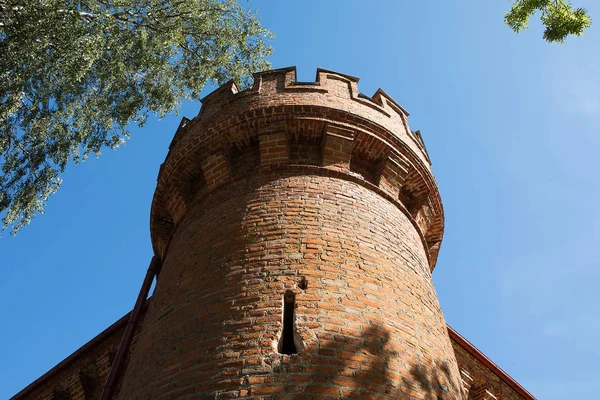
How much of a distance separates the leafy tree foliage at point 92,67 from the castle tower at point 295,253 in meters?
2.64

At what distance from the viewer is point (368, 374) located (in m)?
3.75

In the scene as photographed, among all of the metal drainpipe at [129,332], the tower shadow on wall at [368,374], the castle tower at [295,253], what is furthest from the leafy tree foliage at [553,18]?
the metal drainpipe at [129,332]

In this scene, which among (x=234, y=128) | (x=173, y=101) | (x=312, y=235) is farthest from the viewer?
(x=173, y=101)

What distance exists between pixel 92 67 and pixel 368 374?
799 cm

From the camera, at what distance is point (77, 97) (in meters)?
9.03

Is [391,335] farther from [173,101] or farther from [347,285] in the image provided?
[173,101]

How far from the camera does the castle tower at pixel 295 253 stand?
3.84 m

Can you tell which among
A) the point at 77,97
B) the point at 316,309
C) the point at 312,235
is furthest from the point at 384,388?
the point at 77,97

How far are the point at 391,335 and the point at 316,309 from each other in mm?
729

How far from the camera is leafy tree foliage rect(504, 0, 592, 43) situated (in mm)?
6027

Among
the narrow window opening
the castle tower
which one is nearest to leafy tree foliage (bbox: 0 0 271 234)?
the castle tower

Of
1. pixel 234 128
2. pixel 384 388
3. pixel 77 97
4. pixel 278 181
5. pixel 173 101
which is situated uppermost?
pixel 173 101

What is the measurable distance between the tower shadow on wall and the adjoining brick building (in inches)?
0.4

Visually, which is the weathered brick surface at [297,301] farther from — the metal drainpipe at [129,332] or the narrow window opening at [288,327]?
the metal drainpipe at [129,332]
